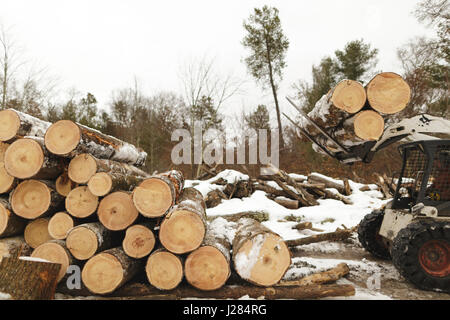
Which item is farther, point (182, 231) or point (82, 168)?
point (82, 168)

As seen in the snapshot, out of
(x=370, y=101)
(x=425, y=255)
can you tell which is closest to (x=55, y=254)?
(x=370, y=101)

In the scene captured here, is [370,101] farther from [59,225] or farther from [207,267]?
[59,225]

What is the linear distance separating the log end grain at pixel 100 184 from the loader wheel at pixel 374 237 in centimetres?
453

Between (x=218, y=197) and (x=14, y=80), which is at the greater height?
(x=14, y=80)

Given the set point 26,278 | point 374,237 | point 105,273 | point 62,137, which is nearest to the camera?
point 26,278

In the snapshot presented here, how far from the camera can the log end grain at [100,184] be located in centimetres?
382

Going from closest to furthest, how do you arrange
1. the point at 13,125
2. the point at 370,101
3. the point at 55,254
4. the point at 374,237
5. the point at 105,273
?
the point at 105,273
the point at 55,254
the point at 370,101
the point at 13,125
the point at 374,237

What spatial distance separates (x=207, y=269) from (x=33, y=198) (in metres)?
2.74

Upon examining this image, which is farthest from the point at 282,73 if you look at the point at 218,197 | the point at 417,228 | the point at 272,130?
the point at 417,228

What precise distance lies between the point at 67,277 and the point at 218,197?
20.0 ft

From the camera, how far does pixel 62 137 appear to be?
395cm

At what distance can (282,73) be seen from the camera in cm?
2269

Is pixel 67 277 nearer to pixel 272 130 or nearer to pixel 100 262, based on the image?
pixel 100 262
